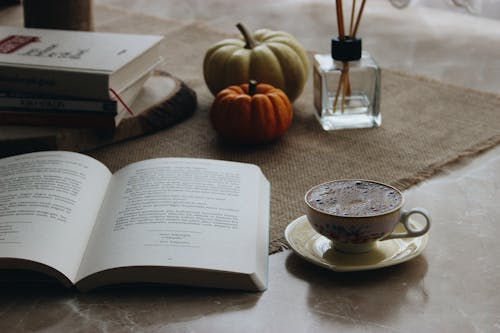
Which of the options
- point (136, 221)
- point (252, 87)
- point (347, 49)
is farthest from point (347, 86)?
point (136, 221)

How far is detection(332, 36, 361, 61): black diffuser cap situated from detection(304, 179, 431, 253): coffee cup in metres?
0.47

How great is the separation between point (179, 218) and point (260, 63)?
22.7 inches

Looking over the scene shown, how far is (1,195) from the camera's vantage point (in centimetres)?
105

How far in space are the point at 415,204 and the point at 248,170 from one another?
258mm

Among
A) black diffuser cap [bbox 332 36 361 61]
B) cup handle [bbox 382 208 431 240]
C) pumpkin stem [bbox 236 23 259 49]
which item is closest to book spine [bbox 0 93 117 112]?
pumpkin stem [bbox 236 23 259 49]

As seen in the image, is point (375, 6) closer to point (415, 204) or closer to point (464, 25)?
point (464, 25)

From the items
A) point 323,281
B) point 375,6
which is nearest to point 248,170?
point 323,281

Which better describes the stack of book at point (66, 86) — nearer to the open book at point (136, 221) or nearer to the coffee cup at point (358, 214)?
the open book at point (136, 221)

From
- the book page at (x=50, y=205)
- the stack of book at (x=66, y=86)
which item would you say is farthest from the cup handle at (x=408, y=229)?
the stack of book at (x=66, y=86)

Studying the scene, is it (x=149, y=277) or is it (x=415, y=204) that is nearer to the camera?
(x=149, y=277)

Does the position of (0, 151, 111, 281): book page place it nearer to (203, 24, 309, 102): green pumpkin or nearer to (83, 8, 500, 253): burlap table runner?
(83, 8, 500, 253): burlap table runner

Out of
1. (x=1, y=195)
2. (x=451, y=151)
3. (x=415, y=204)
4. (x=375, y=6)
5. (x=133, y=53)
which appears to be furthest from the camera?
(x=375, y=6)

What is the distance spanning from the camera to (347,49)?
1409 mm

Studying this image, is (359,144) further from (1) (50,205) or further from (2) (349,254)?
(1) (50,205)
